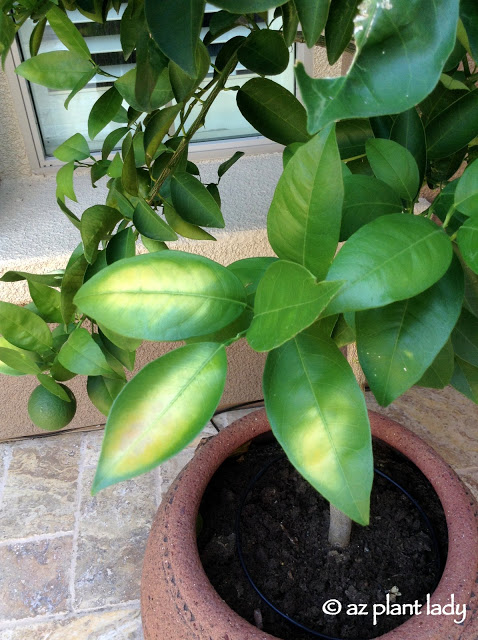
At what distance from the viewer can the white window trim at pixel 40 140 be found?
1411 millimetres

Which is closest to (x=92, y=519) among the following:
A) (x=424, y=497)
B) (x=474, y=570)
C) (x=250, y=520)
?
(x=250, y=520)

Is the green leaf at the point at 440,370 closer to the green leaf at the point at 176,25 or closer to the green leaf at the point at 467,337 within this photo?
the green leaf at the point at 467,337

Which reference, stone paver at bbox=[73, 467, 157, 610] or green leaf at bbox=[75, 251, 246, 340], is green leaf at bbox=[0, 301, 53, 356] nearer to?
green leaf at bbox=[75, 251, 246, 340]

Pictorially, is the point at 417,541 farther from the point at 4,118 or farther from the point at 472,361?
the point at 4,118

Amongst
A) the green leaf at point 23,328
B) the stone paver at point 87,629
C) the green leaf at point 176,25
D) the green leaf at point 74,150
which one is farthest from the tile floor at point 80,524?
the green leaf at point 176,25

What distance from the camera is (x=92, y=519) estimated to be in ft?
4.17

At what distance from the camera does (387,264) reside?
337mm

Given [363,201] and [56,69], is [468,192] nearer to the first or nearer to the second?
[363,201]

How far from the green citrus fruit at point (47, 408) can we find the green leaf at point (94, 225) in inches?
7.7

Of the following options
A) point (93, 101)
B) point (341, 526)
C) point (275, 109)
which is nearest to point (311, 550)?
point (341, 526)

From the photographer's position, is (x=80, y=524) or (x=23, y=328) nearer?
(x=23, y=328)

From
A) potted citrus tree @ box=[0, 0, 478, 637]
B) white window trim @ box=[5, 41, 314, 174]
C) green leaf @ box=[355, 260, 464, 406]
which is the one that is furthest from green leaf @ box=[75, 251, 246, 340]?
white window trim @ box=[5, 41, 314, 174]

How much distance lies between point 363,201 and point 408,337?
11cm

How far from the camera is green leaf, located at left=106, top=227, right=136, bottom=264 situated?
0.52 metres
